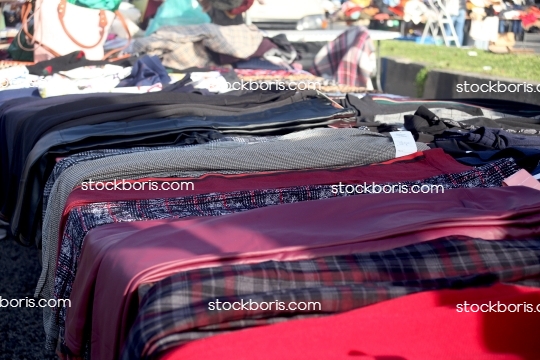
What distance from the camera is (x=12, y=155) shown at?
2.89 meters

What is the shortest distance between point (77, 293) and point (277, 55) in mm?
4002

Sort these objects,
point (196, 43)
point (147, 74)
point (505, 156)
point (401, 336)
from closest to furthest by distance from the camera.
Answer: point (401, 336), point (505, 156), point (147, 74), point (196, 43)

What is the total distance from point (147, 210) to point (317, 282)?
0.72 m

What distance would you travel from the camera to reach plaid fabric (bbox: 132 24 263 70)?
16.0 feet

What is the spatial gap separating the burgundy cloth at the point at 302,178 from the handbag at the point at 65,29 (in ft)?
10.4

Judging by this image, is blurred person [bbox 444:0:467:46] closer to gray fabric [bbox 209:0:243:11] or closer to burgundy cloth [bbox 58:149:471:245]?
gray fabric [bbox 209:0:243:11]

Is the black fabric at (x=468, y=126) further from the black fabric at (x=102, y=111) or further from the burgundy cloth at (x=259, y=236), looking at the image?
the burgundy cloth at (x=259, y=236)

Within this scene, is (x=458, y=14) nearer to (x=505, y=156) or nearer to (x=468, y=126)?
(x=468, y=126)

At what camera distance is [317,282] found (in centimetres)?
126

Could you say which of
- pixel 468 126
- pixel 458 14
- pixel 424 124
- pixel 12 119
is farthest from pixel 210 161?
pixel 458 14

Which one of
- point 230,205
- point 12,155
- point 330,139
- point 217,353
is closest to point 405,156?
point 330,139

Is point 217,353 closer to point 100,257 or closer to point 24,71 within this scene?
point 100,257

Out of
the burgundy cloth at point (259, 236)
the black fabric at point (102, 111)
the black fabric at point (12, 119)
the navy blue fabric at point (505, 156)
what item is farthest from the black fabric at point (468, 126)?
the black fabric at point (12, 119)

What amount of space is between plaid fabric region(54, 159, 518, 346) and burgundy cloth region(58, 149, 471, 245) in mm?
42
